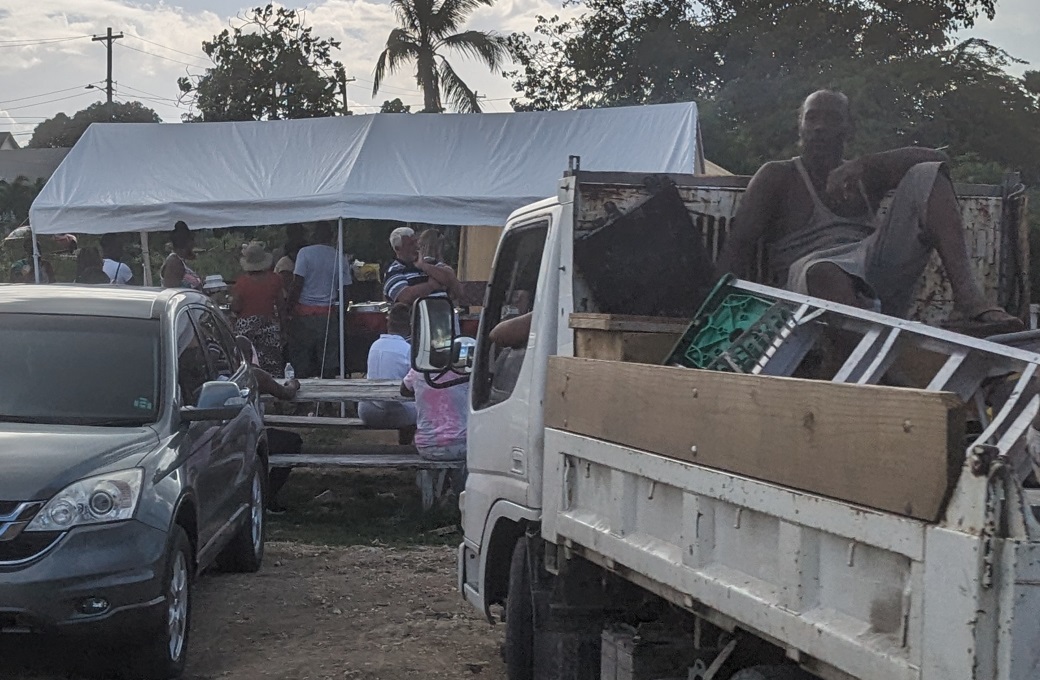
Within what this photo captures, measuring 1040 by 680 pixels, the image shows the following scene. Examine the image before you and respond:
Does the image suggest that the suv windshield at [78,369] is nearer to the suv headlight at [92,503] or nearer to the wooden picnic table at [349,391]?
the suv headlight at [92,503]

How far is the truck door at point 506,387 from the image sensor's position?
15.7 ft

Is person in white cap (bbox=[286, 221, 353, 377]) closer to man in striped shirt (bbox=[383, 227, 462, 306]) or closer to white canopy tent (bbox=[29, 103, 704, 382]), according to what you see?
white canopy tent (bbox=[29, 103, 704, 382])

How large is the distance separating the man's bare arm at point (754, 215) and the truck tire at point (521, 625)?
1321 millimetres

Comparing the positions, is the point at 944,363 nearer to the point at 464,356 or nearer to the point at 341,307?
the point at 464,356

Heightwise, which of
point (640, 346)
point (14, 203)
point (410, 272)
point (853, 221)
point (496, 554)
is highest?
point (14, 203)

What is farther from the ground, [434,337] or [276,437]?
[434,337]

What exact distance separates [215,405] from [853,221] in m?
2.98

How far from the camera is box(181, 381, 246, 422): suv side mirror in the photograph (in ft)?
19.2

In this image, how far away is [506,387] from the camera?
17.1 ft

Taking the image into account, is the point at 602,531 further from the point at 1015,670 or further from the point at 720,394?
the point at 1015,670

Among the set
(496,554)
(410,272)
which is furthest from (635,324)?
(410,272)

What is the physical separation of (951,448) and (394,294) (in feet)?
30.1

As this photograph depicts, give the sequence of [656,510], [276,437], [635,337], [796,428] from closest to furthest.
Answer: [796,428] → [656,510] → [635,337] → [276,437]

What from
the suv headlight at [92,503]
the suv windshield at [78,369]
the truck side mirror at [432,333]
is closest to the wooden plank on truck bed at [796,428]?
the truck side mirror at [432,333]
